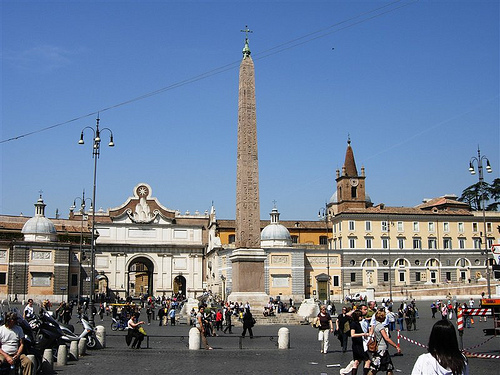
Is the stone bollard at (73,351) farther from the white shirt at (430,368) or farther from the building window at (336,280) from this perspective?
the building window at (336,280)

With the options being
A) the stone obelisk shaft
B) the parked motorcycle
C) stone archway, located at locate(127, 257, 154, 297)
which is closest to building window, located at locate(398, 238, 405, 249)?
stone archway, located at locate(127, 257, 154, 297)

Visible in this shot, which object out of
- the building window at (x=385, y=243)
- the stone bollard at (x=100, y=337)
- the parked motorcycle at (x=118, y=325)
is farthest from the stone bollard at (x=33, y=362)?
the building window at (x=385, y=243)

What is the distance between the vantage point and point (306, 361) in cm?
1488

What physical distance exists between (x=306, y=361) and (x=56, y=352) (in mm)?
5524

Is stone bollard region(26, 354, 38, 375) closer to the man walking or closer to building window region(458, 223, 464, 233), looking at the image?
the man walking

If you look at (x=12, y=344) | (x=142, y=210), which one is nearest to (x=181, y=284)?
(x=142, y=210)

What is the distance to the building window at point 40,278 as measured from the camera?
51938mm

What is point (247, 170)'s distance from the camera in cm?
2919

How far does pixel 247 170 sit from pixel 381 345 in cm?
1936

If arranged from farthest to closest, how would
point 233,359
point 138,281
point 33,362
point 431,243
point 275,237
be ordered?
1. point 138,281
2. point 431,243
3. point 275,237
4. point 233,359
5. point 33,362

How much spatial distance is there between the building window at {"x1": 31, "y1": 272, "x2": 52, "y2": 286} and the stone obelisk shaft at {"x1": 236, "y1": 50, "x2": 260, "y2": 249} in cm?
2784

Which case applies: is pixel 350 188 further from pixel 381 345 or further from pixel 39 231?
pixel 381 345

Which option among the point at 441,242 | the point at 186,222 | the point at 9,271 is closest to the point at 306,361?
the point at 9,271

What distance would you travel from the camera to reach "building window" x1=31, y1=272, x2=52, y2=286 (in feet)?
170
